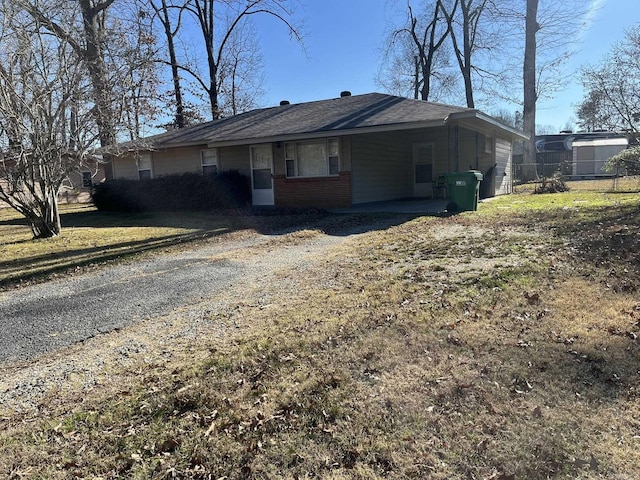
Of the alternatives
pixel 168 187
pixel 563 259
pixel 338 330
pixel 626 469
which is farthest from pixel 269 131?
pixel 626 469

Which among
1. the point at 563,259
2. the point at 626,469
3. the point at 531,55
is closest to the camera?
the point at 626,469

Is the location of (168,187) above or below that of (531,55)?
below

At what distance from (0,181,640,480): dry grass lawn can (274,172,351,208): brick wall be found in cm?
926

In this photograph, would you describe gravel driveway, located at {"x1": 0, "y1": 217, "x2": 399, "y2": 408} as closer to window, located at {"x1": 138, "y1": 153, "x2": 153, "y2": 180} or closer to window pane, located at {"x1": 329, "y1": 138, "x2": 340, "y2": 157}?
window pane, located at {"x1": 329, "y1": 138, "x2": 340, "y2": 157}

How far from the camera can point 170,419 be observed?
8.95 feet

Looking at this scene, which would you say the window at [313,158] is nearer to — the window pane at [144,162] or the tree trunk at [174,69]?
the window pane at [144,162]

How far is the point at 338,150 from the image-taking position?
45.8 ft

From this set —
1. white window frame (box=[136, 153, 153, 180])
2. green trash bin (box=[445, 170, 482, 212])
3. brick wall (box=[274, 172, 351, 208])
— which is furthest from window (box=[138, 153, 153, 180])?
green trash bin (box=[445, 170, 482, 212])

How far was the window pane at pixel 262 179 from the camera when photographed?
15.7 meters

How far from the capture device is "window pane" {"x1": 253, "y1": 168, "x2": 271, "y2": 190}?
51.6ft

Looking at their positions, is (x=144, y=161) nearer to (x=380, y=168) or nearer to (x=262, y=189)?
(x=262, y=189)

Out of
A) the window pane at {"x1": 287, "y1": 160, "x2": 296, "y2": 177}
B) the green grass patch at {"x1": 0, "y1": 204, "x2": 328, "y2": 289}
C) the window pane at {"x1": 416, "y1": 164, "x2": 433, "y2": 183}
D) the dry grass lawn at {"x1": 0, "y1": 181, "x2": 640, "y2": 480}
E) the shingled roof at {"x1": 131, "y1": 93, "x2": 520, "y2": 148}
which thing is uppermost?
the shingled roof at {"x1": 131, "y1": 93, "x2": 520, "y2": 148}

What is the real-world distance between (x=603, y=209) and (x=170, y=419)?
10997 mm

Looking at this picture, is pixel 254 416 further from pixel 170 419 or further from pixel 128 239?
pixel 128 239
